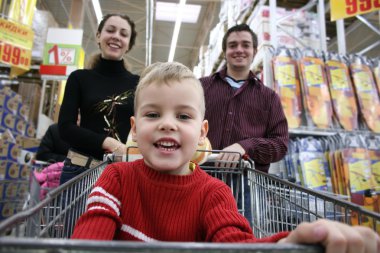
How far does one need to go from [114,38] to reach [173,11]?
726cm

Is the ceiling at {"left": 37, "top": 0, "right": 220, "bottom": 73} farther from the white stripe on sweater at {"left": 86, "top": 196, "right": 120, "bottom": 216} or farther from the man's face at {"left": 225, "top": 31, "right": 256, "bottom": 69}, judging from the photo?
the white stripe on sweater at {"left": 86, "top": 196, "right": 120, "bottom": 216}

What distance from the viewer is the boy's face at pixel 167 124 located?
949 millimetres

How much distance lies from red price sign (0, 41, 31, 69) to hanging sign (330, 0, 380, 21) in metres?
3.69

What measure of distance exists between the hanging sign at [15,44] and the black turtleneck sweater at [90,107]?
9.12ft

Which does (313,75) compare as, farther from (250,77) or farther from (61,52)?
(61,52)

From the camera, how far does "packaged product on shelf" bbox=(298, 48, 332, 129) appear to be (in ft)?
9.71

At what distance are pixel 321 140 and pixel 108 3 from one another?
734 cm

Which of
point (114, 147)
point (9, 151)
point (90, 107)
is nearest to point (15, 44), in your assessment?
point (9, 151)

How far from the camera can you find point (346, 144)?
274 cm

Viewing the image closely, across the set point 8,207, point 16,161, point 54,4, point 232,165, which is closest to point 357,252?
point 232,165

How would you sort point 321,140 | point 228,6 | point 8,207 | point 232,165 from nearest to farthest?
point 232,165, point 321,140, point 8,207, point 228,6

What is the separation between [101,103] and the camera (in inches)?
67.9

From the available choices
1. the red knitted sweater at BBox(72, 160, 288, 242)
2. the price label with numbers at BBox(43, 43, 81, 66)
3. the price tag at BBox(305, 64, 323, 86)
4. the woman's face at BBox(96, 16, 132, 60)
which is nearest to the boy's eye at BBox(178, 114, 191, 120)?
the red knitted sweater at BBox(72, 160, 288, 242)

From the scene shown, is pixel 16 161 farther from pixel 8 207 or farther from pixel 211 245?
pixel 211 245
